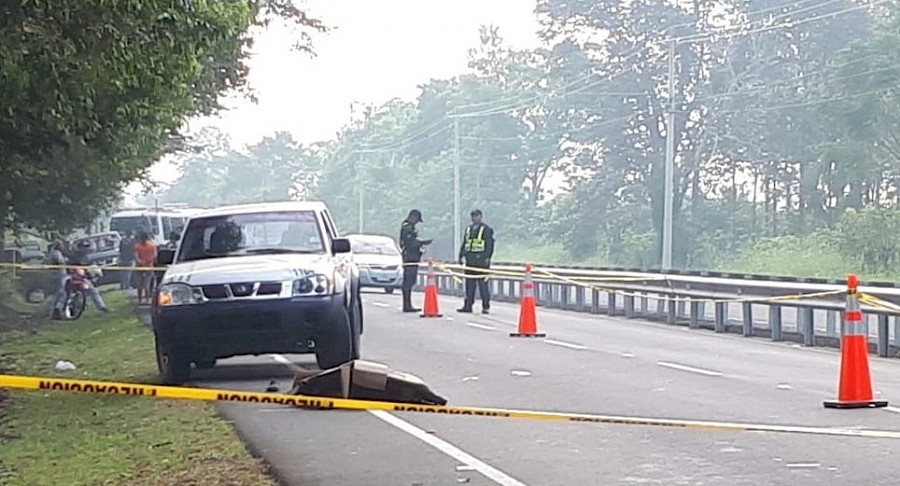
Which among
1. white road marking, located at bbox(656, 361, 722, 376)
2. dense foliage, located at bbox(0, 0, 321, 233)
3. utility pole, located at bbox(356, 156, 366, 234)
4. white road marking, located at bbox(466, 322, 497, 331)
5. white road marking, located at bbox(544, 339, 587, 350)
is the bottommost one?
white road marking, located at bbox(656, 361, 722, 376)

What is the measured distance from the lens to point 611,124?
196ft

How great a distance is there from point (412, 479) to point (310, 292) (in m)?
5.17

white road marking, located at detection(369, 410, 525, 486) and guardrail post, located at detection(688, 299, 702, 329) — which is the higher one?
guardrail post, located at detection(688, 299, 702, 329)

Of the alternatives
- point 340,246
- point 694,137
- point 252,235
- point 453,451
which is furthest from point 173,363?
point 694,137

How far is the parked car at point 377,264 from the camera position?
37.2 m

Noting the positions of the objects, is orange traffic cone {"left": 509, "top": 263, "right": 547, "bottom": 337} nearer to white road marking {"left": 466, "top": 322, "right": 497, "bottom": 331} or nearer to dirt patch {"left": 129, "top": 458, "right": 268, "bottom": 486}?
white road marking {"left": 466, "top": 322, "right": 497, "bottom": 331}

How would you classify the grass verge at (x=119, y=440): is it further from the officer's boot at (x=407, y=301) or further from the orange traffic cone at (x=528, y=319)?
the officer's boot at (x=407, y=301)

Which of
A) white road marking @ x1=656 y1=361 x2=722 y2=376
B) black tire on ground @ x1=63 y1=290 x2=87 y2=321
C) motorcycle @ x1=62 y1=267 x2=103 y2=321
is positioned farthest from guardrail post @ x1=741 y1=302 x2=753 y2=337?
black tire on ground @ x1=63 y1=290 x2=87 y2=321

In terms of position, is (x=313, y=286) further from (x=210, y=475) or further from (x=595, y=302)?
(x=595, y=302)

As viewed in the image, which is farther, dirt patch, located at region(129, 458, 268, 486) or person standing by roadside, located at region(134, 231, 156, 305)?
person standing by roadside, located at region(134, 231, 156, 305)

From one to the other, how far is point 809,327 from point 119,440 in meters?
11.3

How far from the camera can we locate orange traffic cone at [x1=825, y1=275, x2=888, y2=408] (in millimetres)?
11781

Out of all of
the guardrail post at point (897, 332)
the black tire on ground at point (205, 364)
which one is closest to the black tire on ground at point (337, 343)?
the black tire on ground at point (205, 364)

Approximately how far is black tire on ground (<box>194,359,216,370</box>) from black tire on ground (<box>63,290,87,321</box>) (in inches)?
618
